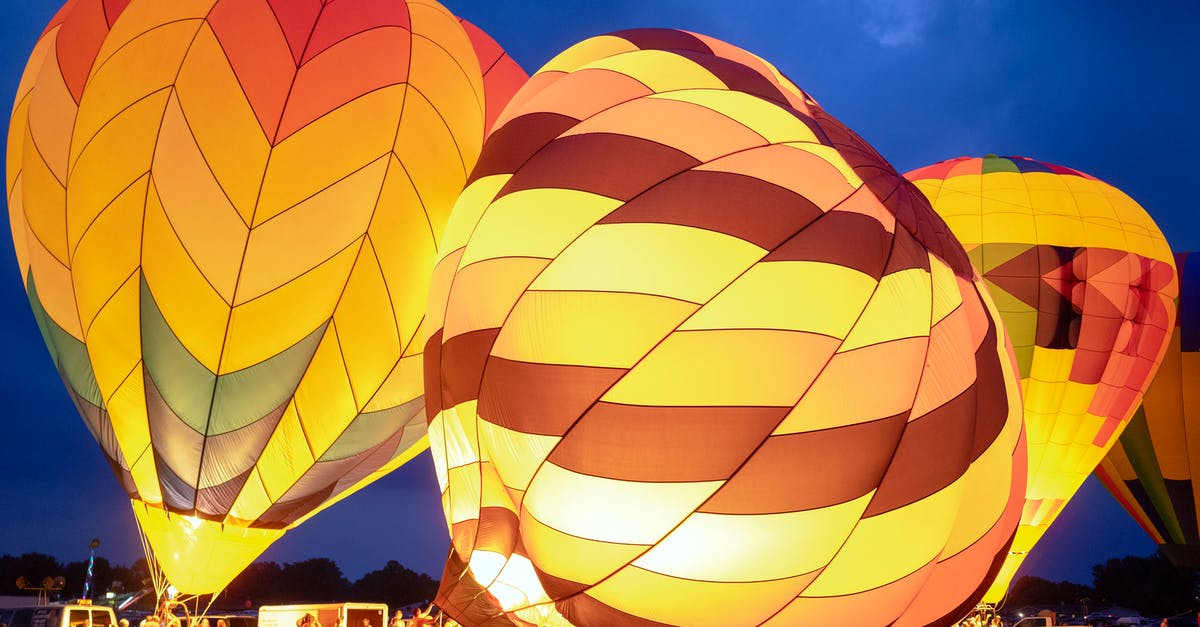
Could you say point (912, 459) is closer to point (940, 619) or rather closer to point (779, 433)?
point (779, 433)

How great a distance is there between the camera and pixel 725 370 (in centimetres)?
313

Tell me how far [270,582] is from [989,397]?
3454 centimetres

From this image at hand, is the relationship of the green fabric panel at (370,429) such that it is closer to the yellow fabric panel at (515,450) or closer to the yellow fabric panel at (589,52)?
the yellow fabric panel at (515,450)

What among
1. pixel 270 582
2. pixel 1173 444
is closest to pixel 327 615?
pixel 1173 444

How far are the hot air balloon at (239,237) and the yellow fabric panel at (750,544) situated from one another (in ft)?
7.32

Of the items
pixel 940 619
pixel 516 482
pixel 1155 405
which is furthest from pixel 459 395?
pixel 1155 405

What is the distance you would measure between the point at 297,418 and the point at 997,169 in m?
7.51

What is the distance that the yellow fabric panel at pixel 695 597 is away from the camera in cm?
320

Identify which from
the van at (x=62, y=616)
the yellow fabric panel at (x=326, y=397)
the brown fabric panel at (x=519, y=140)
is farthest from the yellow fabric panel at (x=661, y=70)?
the van at (x=62, y=616)

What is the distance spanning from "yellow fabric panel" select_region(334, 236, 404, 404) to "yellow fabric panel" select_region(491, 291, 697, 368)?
55.8 inches

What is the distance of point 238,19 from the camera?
4.66m

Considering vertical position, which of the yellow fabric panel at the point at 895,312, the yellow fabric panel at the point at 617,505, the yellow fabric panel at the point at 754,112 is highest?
the yellow fabric panel at the point at 754,112

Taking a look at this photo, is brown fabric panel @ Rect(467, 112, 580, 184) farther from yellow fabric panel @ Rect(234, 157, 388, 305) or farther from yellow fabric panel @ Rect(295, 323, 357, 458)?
yellow fabric panel @ Rect(295, 323, 357, 458)

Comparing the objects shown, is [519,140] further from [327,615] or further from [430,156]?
[327,615]
